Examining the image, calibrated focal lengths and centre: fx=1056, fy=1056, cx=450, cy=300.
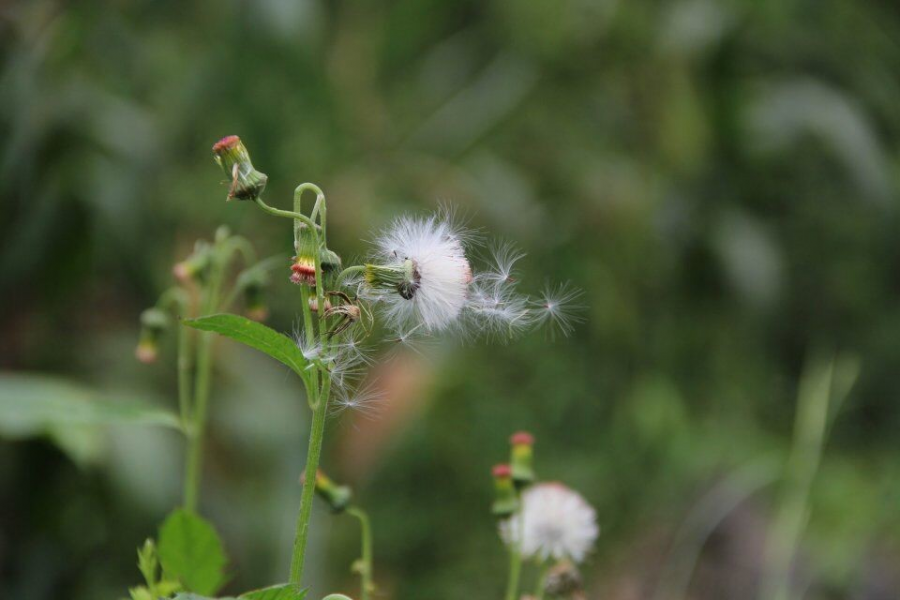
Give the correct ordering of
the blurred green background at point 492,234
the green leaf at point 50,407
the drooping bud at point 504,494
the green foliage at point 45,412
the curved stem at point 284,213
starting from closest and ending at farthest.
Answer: the curved stem at point 284,213 < the drooping bud at point 504,494 < the green leaf at point 50,407 < the green foliage at point 45,412 < the blurred green background at point 492,234

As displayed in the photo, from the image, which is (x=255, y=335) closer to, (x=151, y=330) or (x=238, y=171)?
(x=238, y=171)

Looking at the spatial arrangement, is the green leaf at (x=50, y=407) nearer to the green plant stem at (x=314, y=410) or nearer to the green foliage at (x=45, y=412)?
the green foliage at (x=45, y=412)

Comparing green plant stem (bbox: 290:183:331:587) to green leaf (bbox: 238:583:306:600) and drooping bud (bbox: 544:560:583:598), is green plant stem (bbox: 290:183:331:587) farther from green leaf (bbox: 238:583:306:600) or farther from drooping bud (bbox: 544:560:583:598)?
drooping bud (bbox: 544:560:583:598)

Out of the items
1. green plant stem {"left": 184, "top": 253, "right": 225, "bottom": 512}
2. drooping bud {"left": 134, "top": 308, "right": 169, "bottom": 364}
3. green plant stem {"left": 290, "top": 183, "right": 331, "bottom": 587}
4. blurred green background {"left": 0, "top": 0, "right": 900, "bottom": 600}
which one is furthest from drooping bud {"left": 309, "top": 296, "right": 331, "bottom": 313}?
blurred green background {"left": 0, "top": 0, "right": 900, "bottom": 600}

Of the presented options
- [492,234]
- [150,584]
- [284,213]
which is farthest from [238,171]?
[492,234]

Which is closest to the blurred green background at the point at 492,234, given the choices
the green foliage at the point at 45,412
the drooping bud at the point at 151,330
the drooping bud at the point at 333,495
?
the green foliage at the point at 45,412

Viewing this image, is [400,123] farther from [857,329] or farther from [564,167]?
[857,329]

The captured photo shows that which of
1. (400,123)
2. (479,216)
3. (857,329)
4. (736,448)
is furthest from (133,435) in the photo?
(857,329)
